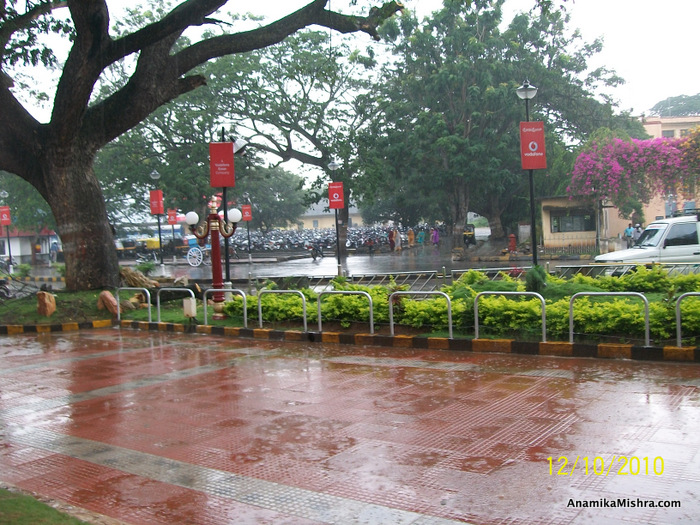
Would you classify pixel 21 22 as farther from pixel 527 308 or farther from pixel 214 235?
pixel 527 308

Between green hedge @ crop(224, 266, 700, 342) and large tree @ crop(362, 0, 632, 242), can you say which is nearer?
green hedge @ crop(224, 266, 700, 342)

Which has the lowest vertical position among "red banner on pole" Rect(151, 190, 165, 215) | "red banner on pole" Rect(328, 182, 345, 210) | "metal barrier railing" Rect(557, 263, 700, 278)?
"metal barrier railing" Rect(557, 263, 700, 278)

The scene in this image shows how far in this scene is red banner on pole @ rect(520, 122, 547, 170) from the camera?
51.2ft

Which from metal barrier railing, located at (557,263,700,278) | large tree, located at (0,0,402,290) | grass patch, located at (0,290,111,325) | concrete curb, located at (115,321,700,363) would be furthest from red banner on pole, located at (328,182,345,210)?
concrete curb, located at (115,321,700,363)

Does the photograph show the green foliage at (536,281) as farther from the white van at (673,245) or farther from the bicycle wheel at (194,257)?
the bicycle wheel at (194,257)

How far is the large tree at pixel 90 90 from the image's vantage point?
47.8 ft

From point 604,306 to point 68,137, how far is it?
12.8m

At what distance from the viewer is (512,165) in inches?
1373

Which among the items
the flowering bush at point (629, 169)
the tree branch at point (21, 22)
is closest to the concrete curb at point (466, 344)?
the tree branch at point (21, 22)

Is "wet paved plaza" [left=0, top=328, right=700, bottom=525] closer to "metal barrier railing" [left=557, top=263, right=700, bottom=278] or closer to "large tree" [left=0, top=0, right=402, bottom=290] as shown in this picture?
"metal barrier railing" [left=557, top=263, right=700, bottom=278]

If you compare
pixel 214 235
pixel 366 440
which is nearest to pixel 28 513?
pixel 366 440

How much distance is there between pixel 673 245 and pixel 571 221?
15566 mm

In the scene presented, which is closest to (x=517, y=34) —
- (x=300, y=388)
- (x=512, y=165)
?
(x=512, y=165)
